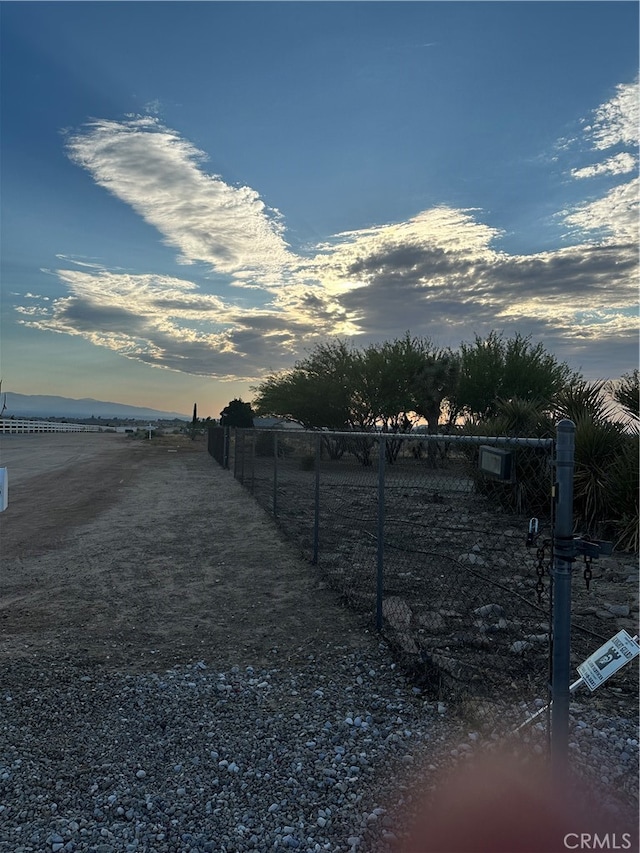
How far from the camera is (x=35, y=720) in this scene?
385 cm

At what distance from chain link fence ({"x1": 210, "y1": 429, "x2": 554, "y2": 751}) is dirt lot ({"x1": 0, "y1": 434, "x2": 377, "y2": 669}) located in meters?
0.52

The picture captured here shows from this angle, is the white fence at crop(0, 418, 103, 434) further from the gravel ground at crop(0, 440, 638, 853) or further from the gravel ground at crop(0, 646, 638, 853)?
the gravel ground at crop(0, 646, 638, 853)

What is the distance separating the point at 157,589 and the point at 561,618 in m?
4.97

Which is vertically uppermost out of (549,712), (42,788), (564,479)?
(564,479)

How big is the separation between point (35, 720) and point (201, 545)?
17.6ft

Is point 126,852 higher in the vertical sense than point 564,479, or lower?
lower

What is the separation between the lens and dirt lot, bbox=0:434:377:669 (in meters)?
5.14

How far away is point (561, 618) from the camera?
9.80ft

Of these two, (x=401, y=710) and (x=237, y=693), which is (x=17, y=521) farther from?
(x=401, y=710)

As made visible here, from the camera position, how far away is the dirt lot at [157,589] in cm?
514

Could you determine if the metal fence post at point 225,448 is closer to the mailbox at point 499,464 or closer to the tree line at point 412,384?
the tree line at point 412,384

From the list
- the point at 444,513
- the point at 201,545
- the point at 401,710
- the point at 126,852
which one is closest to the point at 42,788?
the point at 126,852

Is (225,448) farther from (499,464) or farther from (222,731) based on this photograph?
(499,464)

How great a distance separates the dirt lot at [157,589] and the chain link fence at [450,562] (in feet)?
1.71
